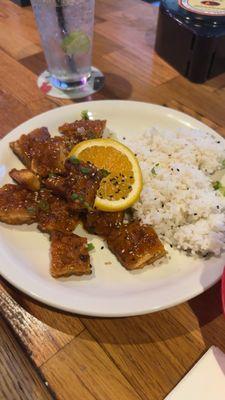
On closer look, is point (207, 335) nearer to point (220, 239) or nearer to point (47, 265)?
point (220, 239)

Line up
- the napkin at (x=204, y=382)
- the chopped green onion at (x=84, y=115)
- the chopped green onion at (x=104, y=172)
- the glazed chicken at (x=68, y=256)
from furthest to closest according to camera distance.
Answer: the chopped green onion at (x=84, y=115)
the chopped green onion at (x=104, y=172)
the glazed chicken at (x=68, y=256)
the napkin at (x=204, y=382)

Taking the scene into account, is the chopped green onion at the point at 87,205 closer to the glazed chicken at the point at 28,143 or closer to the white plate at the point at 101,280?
the white plate at the point at 101,280

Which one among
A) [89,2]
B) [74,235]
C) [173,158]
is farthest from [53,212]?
[89,2]

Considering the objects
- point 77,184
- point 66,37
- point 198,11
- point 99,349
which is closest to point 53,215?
point 77,184

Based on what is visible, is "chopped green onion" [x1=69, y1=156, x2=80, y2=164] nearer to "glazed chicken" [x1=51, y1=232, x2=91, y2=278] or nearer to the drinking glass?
Answer: "glazed chicken" [x1=51, y1=232, x2=91, y2=278]

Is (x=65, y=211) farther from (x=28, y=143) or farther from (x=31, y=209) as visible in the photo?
(x=28, y=143)

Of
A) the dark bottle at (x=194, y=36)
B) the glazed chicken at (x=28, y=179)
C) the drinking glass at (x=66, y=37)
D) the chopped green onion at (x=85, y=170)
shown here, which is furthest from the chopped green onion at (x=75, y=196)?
the dark bottle at (x=194, y=36)
